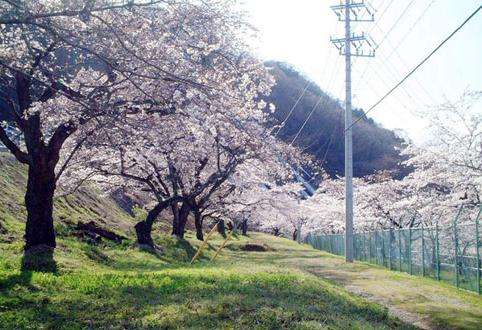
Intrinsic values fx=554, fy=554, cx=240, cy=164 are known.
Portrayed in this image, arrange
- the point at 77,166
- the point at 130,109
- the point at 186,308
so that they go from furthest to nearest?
the point at 77,166, the point at 130,109, the point at 186,308

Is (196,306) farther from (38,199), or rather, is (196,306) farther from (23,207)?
(23,207)

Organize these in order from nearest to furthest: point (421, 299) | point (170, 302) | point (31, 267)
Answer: point (170, 302), point (31, 267), point (421, 299)

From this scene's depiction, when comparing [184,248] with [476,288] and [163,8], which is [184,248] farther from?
[163,8]

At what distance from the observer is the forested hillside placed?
280 ft

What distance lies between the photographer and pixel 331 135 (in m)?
90.9

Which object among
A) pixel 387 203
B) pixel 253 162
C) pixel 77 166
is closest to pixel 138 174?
pixel 77 166

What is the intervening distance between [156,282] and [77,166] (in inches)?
537

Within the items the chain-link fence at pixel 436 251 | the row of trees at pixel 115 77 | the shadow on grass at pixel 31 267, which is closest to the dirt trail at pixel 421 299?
the chain-link fence at pixel 436 251

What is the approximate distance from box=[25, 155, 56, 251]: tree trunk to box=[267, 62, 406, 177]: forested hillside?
220ft

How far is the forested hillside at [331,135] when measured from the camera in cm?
8544

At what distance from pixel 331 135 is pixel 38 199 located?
3143 inches

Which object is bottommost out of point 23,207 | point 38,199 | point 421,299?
point 421,299

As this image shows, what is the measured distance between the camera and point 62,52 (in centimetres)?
1481

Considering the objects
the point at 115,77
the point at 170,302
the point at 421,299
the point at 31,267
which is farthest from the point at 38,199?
the point at 421,299
